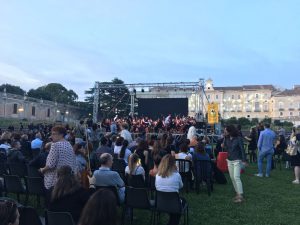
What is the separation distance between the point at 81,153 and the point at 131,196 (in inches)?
73.7

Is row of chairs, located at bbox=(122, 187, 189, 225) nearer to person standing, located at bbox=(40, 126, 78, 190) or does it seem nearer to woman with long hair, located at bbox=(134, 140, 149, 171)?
person standing, located at bbox=(40, 126, 78, 190)

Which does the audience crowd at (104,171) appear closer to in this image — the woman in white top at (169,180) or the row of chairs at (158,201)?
the woman in white top at (169,180)

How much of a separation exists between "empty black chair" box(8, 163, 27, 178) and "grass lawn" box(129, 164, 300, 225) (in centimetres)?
245

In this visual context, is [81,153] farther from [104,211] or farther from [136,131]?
[136,131]

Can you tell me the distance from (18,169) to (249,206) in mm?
4701

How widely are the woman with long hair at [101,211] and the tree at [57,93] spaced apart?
7962 cm

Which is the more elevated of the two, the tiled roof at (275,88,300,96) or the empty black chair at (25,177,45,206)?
the tiled roof at (275,88,300,96)

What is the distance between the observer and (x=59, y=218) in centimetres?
338

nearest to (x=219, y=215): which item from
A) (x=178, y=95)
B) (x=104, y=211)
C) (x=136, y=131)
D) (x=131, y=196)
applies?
(x=131, y=196)

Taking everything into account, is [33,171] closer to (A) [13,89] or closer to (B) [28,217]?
(B) [28,217]

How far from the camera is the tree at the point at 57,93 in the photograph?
262 ft

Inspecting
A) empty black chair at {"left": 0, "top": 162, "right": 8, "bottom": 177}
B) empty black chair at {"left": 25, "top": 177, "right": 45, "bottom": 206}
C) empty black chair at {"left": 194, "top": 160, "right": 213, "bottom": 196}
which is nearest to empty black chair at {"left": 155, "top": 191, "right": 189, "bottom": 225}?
empty black chair at {"left": 25, "top": 177, "right": 45, "bottom": 206}

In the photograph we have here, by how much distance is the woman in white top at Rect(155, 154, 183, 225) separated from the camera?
198 inches

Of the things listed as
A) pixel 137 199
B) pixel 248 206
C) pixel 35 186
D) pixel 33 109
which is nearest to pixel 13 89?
pixel 33 109
